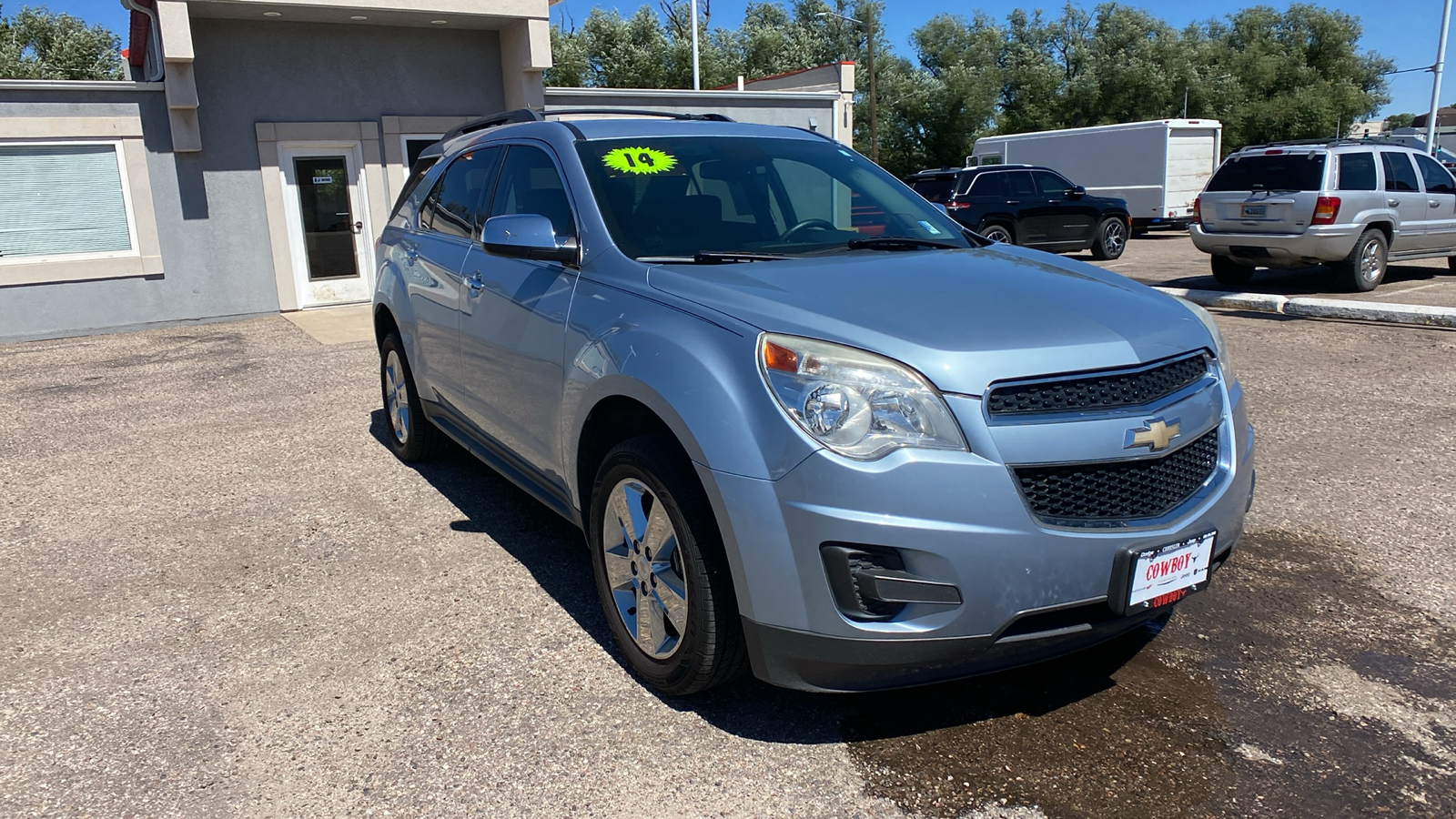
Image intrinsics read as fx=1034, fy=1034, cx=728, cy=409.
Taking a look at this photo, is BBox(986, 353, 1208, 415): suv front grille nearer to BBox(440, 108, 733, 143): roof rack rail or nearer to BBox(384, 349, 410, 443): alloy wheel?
BBox(440, 108, 733, 143): roof rack rail

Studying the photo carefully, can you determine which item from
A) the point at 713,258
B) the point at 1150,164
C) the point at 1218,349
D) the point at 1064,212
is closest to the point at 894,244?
the point at 713,258

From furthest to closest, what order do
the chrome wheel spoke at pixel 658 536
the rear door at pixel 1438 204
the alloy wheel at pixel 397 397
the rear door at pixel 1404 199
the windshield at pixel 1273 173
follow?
the rear door at pixel 1438 204, the rear door at pixel 1404 199, the windshield at pixel 1273 173, the alloy wheel at pixel 397 397, the chrome wheel spoke at pixel 658 536

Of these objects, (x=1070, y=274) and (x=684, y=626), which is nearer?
(x=684, y=626)

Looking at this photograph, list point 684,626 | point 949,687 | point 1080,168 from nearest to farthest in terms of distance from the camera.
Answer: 1. point 684,626
2. point 949,687
3. point 1080,168

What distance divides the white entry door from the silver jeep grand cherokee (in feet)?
36.8

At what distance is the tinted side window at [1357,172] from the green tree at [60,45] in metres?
48.7

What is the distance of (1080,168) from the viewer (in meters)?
26.0

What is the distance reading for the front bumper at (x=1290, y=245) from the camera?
12.4 meters

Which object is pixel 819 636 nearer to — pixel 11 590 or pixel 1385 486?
pixel 11 590

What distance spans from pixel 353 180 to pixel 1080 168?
60.9 ft

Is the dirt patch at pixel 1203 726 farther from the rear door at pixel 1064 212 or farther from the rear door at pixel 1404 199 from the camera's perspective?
the rear door at pixel 1064 212

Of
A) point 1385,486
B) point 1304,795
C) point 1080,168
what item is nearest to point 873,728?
point 1304,795

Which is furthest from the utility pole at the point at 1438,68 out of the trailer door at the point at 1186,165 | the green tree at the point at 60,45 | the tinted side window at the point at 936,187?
the green tree at the point at 60,45

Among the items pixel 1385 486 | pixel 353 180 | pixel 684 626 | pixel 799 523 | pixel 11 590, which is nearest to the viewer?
pixel 799 523
